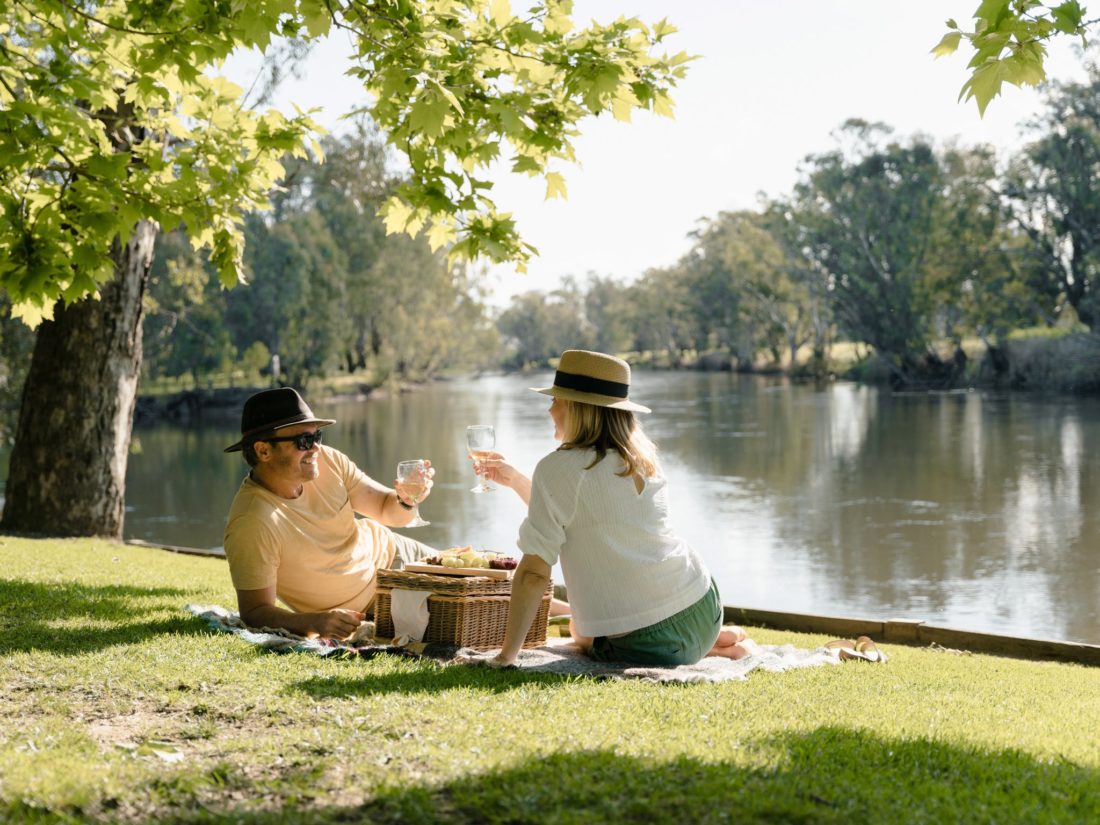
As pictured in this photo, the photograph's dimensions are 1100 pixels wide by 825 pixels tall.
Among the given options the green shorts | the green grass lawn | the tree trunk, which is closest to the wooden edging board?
the green grass lawn

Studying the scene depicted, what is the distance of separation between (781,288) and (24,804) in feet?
260

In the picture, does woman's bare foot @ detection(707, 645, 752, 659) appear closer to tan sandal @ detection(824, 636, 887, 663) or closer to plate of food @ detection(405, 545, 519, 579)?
tan sandal @ detection(824, 636, 887, 663)

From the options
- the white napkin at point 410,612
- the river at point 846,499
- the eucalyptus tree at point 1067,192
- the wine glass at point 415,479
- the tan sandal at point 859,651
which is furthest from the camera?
the eucalyptus tree at point 1067,192

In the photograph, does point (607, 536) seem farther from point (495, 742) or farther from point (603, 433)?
point (495, 742)

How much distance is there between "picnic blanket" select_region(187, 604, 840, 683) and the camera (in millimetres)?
4930

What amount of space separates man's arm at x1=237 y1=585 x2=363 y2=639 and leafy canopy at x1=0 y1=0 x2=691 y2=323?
2154 millimetres

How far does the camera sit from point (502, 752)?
362cm

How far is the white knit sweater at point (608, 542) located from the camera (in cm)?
485

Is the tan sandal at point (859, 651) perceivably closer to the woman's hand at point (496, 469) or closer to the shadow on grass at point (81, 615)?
the woman's hand at point (496, 469)

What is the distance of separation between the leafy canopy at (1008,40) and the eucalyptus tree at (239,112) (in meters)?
2.04

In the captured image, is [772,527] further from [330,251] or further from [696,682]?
[330,251]

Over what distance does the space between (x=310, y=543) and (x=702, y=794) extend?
306cm

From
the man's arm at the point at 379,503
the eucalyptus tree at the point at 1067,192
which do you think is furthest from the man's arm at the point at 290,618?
the eucalyptus tree at the point at 1067,192

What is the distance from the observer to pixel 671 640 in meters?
5.07
